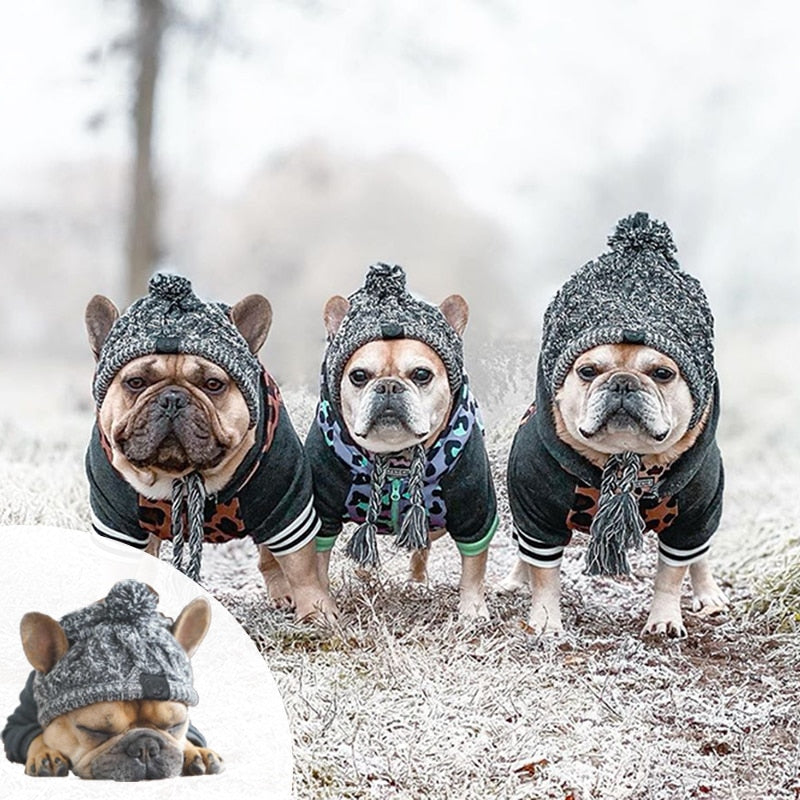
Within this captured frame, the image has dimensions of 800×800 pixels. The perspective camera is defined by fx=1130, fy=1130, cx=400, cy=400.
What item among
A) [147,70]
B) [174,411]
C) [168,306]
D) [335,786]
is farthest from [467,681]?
[147,70]

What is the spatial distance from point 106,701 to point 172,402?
1377mm

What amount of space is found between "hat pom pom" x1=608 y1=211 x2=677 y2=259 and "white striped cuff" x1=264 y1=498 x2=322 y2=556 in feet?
4.44

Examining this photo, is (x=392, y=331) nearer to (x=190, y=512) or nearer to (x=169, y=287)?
(x=169, y=287)

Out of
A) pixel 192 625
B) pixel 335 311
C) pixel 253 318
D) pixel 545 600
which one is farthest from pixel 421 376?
pixel 192 625

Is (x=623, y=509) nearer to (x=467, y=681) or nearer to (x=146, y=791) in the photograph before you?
(x=467, y=681)

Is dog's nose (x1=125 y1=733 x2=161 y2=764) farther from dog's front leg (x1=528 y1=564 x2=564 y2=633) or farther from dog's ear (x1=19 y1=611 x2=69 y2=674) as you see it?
dog's front leg (x1=528 y1=564 x2=564 y2=633)

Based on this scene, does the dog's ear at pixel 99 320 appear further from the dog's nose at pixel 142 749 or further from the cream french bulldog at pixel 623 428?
the dog's nose at pixel 142 749

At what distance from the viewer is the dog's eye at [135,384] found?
134 inches

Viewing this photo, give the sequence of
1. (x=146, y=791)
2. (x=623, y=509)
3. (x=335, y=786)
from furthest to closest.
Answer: (x=623, y=509)
(x=335, y=786)
(x=146, y=791)

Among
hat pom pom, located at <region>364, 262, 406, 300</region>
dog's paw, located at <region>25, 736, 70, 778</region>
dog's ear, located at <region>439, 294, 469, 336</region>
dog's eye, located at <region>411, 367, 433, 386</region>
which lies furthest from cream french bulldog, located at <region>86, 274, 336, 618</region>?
dog's paw, located at <region>25, 736, 70, 778</region>

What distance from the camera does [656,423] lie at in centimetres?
340

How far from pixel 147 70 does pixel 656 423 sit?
213 inches

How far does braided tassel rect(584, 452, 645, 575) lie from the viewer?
11.9 feet

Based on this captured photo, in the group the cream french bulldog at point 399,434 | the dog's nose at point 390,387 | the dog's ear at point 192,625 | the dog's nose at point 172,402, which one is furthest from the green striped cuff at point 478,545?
the dog's ear at point 192,625
